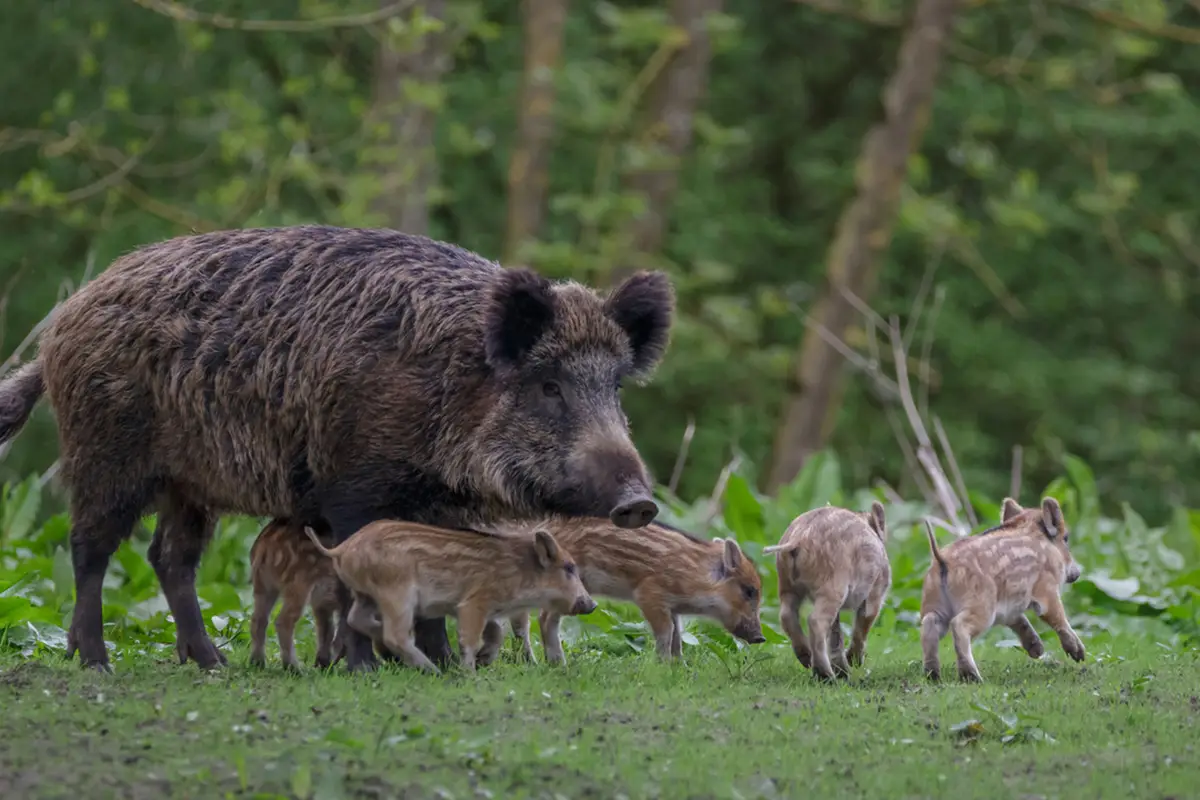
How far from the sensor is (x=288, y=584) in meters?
8.50

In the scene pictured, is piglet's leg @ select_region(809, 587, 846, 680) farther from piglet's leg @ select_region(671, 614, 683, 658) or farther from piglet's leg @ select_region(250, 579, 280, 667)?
piglet's leg @ select_region(250, 579, 280, 667)

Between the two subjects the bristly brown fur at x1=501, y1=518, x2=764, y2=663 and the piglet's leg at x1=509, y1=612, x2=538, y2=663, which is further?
the bristly brown fur at x1=501, y1=518, x2=764, y2=663

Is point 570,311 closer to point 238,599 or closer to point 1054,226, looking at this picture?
point 238,599

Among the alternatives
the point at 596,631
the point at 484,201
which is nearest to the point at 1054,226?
the point at 484,201

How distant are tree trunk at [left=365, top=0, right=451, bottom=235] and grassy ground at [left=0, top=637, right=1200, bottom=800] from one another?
1125cm

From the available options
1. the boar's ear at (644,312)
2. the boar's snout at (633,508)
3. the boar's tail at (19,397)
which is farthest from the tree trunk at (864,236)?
the boar's snout at (633,508)

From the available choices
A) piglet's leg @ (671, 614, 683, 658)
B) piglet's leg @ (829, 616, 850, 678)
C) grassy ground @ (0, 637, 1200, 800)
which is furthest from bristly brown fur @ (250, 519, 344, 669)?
piglet's leg @ (829, 616, 850, 678)

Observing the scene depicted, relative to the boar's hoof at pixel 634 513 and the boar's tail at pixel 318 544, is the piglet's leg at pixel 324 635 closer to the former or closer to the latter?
the boar's tail at pixel 318 544

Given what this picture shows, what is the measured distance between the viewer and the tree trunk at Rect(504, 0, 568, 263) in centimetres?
2233

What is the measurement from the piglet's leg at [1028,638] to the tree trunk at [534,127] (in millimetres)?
13696

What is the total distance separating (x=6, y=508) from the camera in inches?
474

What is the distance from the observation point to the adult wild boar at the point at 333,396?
8.58m

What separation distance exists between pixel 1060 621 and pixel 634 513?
216 centimetres

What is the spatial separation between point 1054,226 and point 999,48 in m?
3.00
